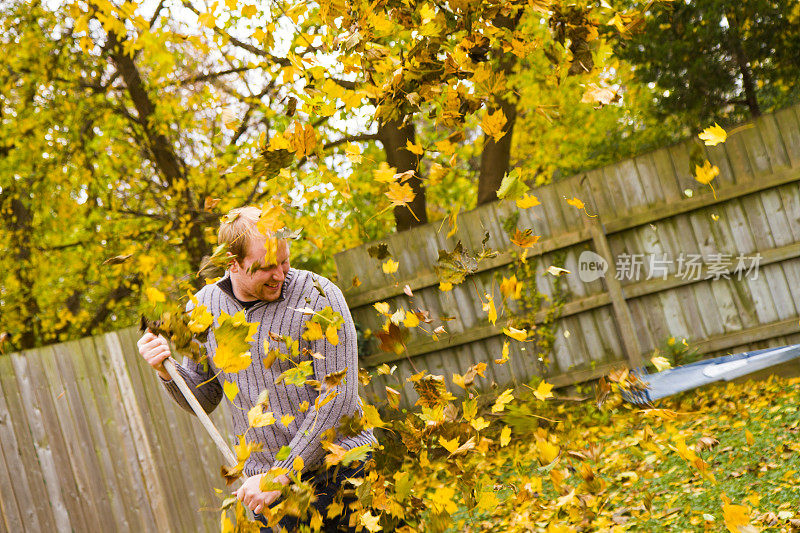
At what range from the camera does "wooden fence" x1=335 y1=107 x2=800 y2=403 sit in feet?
15.7

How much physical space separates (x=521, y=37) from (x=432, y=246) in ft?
12.1

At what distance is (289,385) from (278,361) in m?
0.08

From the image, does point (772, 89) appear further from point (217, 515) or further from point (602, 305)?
point (217, 515)

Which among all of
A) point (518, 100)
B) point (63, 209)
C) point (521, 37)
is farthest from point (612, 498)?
point (63, 209)

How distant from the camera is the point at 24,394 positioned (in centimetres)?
431

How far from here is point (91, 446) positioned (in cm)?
431

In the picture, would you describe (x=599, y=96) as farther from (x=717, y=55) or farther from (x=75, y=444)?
(x=717, y=55)

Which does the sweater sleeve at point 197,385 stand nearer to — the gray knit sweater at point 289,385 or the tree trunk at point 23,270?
the gray knit sweater at point 289,385

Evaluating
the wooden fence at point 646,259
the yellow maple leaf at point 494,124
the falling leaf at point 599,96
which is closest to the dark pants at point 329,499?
the yellow maple leaf at point 494,124

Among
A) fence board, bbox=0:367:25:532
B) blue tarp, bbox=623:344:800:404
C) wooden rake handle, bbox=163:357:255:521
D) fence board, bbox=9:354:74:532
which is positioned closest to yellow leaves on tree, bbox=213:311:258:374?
wooden rake handle, bbox=163:357:255:521

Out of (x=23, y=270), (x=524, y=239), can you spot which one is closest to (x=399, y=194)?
(x=524, y=239)

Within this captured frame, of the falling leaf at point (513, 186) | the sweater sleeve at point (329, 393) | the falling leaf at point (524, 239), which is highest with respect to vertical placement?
the falling leaf at point (513, 186)

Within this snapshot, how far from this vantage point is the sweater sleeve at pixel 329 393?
1.96 meters

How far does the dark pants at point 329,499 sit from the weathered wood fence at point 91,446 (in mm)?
2350
